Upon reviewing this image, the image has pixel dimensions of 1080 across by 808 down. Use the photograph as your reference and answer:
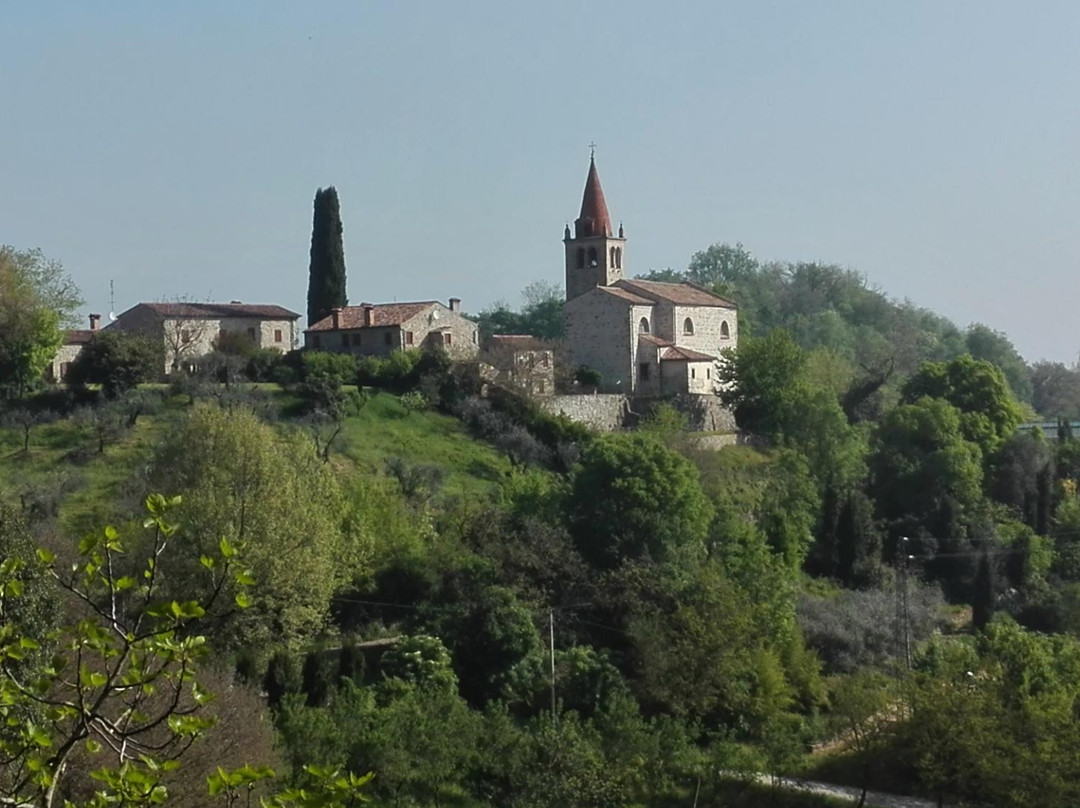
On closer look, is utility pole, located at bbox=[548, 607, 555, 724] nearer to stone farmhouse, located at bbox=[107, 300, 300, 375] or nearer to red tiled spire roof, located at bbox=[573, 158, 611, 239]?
stone farmhouse, located at bbox=[107, 300, 300, 375]

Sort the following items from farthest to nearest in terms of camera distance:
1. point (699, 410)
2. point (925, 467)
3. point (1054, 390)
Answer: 1. point (1054, 390)
2. point (699, 410)
3. point (925, 467)

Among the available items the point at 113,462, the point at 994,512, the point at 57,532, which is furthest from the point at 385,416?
the point at 994,512

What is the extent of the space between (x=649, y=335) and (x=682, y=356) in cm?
172

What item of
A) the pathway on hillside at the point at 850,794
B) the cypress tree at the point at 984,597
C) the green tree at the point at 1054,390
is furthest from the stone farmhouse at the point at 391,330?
the green tree at the point at 1054,390

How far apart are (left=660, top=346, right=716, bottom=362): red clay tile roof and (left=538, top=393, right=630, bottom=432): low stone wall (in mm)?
3309

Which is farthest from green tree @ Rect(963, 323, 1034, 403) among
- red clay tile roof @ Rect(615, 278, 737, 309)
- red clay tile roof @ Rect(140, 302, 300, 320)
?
red clay tile roof @ Rect(140, 302, 300, 320)

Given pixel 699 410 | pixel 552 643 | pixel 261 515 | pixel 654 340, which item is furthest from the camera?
pixel 654 340

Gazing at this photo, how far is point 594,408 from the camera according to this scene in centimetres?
5166

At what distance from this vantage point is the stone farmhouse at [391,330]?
52469 millimetres

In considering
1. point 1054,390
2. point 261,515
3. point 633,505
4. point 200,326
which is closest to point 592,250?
point 200,326

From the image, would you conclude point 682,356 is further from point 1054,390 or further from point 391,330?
point 1054,390

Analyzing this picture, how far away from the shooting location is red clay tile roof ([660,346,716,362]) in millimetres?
55581

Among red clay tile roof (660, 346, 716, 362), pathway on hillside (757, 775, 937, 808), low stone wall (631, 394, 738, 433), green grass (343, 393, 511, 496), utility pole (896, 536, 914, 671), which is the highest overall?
red clay tile roof (660, 346, 716, 362)

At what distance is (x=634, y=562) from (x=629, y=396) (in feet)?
56.4
